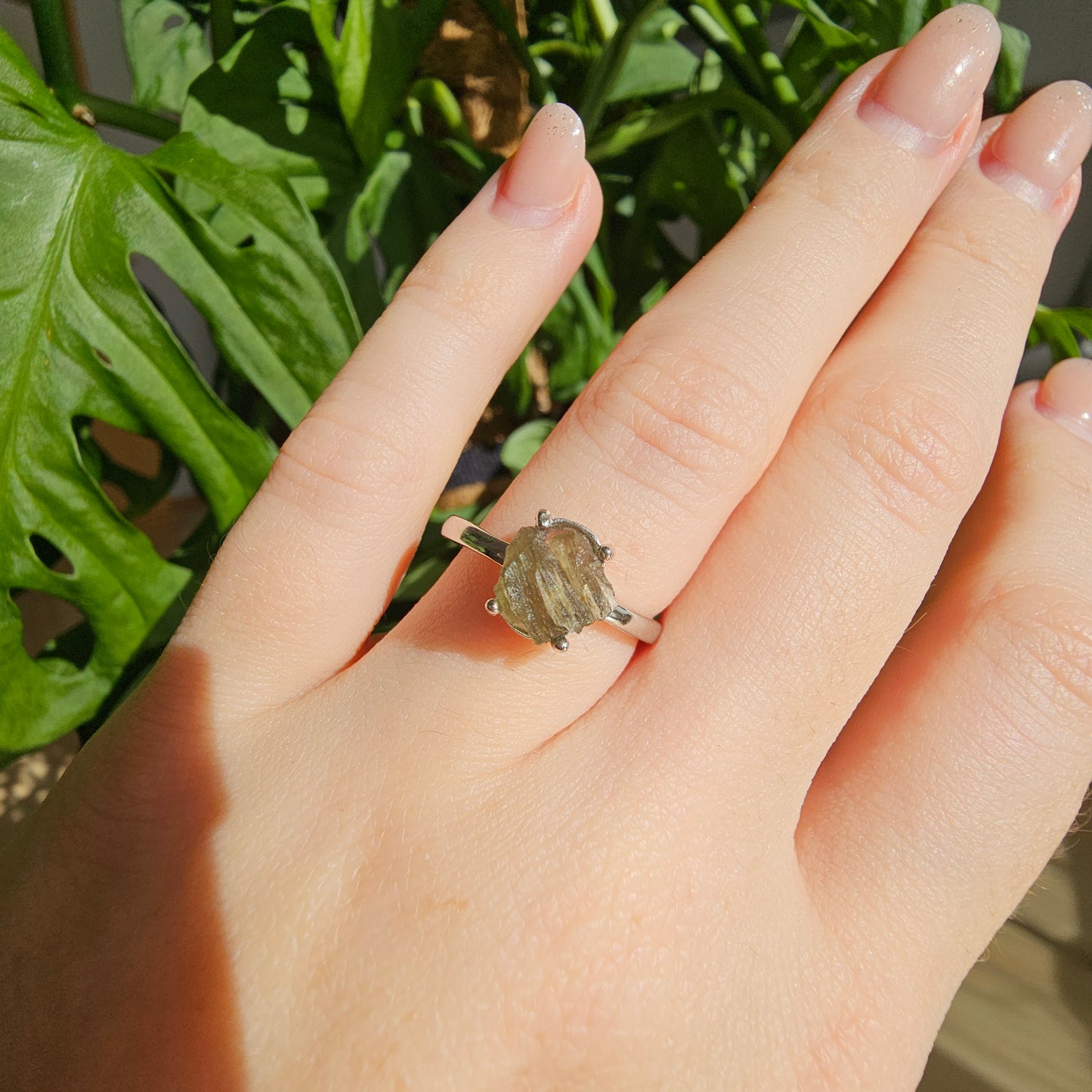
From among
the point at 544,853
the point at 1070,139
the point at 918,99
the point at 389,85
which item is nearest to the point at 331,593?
the point at 544,853

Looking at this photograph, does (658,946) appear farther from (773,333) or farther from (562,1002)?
(773,333)

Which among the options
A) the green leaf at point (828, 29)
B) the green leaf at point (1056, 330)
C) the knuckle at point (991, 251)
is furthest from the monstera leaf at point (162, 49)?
the green leaf at point (1056, 330)

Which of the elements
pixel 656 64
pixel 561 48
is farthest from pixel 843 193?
pixel 561 48

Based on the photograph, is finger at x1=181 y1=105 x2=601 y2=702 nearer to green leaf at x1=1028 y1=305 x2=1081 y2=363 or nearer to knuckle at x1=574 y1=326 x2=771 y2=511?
knuckle at x1=574 y1=326 x2=771 y2=511

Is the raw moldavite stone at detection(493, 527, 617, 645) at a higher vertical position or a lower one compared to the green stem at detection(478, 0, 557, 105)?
lower

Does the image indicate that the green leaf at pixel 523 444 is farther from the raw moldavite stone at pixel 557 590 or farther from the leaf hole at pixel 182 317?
the leaf hole at pixel 182 317

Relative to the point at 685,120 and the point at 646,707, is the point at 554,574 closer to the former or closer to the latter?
the point at 646,707

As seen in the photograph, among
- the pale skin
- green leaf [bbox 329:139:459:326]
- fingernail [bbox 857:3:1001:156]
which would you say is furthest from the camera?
green leaf [bbox 329:139:459:326]

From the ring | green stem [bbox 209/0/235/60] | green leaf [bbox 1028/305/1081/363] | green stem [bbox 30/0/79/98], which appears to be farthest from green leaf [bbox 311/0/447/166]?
green leaf [bbox 1028/305/1081/363]
